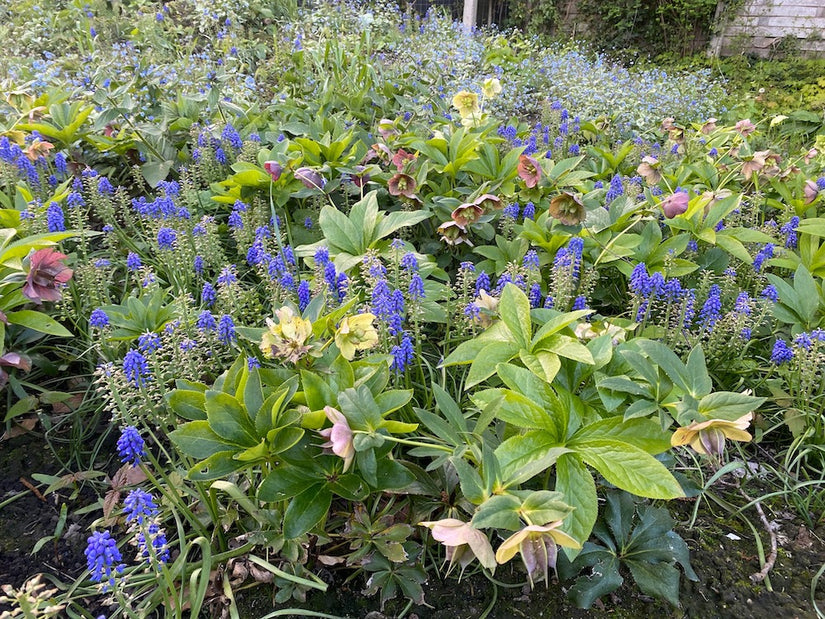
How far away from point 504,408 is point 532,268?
0.79 metres

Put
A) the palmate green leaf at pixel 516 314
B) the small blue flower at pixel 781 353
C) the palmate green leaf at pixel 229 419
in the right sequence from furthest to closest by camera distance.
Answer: the small blue flower at pixel 781 353, the palmate green leaf at pixel 516 314, the palmate green leaf at pixel 229 419

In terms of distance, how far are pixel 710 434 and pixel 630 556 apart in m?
0.44

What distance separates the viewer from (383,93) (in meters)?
4.02

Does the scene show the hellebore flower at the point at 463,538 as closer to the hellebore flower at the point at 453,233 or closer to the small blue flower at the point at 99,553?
the small blue flower at the point at 99,553

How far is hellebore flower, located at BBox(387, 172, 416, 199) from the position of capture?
2410 mm

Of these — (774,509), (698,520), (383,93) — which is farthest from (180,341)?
(383,93)

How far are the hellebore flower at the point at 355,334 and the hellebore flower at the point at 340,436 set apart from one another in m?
0.20

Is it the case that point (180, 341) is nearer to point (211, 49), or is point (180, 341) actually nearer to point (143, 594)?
point (143, 594)

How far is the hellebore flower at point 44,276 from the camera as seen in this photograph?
1.75 meters

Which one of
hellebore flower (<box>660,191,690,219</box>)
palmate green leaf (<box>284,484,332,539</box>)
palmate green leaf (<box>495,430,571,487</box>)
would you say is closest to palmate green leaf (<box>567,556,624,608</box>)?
palmate green leaf (<box>495,430,571,487</box>)

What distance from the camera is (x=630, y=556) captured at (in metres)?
1.41

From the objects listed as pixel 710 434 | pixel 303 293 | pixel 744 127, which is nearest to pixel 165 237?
pixel 303 293

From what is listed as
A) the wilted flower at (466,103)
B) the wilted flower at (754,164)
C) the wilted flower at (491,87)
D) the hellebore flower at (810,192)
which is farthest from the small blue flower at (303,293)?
the hellebore flower at (810,192)

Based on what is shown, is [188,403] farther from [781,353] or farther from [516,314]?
[781,353]
